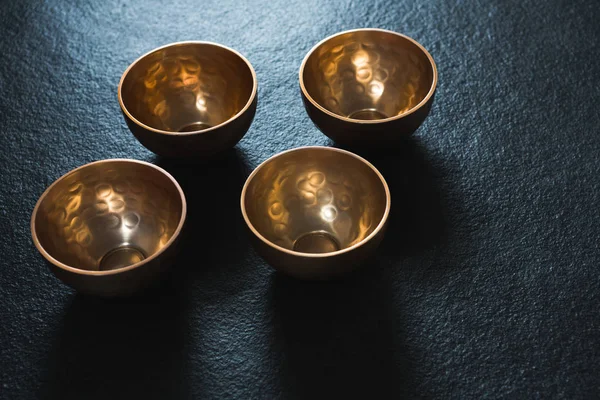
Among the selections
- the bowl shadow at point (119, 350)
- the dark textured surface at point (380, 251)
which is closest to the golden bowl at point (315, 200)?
the dark textured surface at point (380, 251)

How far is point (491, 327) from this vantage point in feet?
4.09

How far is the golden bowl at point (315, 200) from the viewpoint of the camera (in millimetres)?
1300

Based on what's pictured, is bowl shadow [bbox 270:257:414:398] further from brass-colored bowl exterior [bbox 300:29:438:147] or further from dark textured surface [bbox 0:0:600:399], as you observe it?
brass-colored bowl exterior [bbox 300:29:438:147]

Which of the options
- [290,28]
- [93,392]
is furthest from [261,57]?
[93,392]

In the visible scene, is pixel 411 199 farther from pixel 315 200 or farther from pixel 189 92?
pixel 189 92

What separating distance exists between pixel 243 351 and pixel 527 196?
563 millimetres

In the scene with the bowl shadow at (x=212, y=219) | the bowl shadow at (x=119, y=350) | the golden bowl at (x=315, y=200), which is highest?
the golden bowl at (x=315, y=200)

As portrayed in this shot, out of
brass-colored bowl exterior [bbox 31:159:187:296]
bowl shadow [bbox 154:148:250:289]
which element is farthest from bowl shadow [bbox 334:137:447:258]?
brass-colored bowl exterior [bbox 31:159:187:296]

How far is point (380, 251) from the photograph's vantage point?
1348 millimetres

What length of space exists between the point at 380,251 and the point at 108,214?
1.48 feet

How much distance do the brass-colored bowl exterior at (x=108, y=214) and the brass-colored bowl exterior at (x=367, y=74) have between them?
31cm

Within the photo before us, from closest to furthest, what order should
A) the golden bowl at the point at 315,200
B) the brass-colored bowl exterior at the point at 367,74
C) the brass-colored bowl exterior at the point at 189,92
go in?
the golden bowl at the point at 315,200 → the brass-colored bowl exterior at the point at 189,92 → the brass-colored bowl exterior at the point at 367,74

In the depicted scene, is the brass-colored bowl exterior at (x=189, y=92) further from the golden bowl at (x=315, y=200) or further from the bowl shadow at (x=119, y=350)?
the bowl shadow at (x=119, y=350)

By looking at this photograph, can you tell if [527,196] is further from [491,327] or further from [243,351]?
[243,351]
